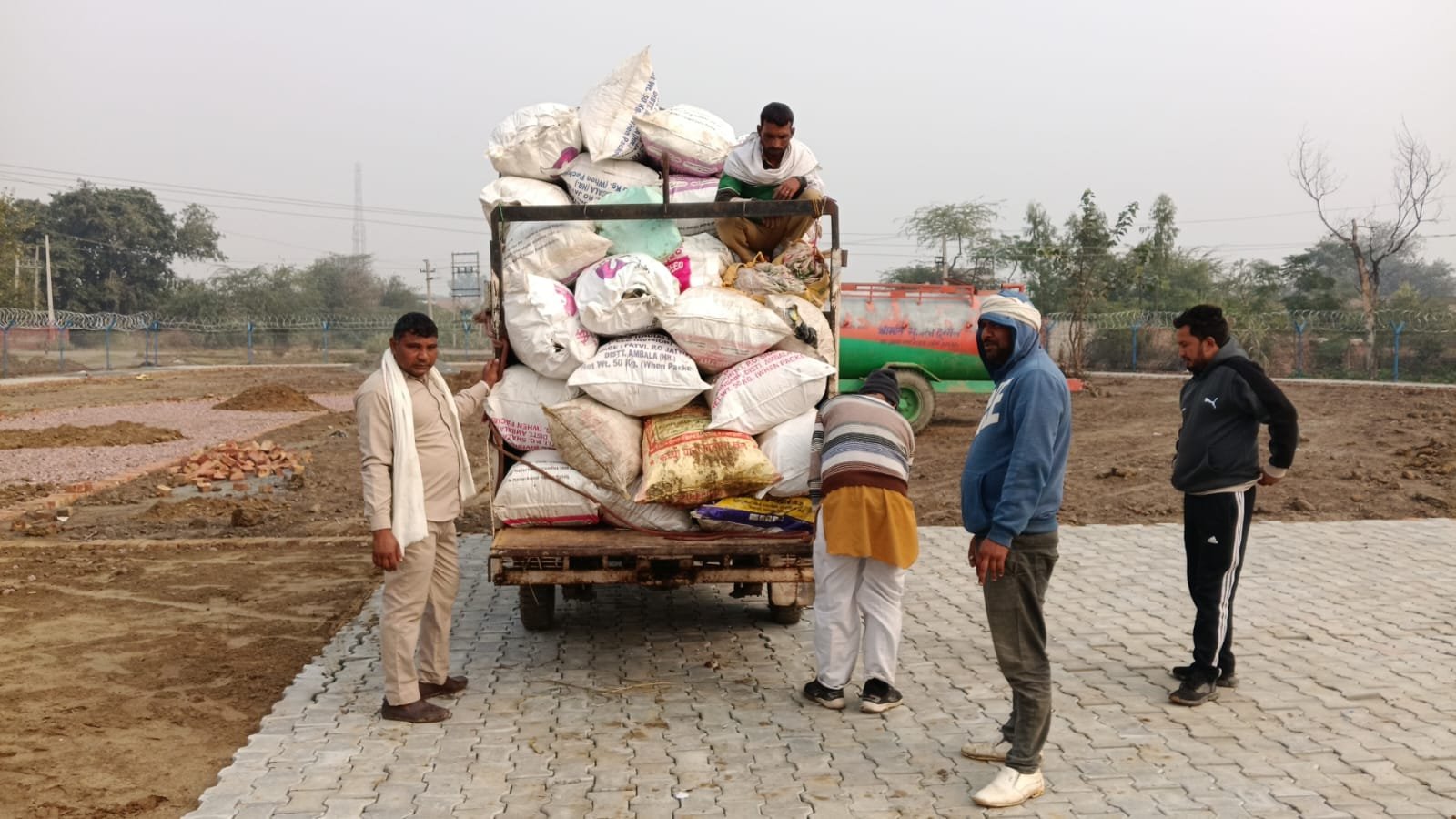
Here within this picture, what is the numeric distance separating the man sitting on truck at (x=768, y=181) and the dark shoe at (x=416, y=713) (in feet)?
9.35

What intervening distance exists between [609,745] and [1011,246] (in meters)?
41.7

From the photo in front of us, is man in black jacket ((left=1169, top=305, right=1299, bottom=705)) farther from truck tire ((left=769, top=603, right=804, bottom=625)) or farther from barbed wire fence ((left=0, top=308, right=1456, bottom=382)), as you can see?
barbed wire fence ((left=0, top=308, right=1456, bottom=382))

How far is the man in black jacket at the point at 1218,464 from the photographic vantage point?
16.1 ft

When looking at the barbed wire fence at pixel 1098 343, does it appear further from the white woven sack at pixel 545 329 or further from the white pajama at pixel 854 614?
the white pajama at pixel 854 614

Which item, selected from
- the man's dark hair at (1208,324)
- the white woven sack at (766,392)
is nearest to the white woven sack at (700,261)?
the white woven sack at (766,392)

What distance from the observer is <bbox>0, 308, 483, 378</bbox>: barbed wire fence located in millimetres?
36094

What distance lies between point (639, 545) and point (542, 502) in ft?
1.90

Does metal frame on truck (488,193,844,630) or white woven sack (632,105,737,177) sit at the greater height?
white woven sack (632,105,737,177)

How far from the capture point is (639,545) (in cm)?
527

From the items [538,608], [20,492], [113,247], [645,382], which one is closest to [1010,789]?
[645,382]

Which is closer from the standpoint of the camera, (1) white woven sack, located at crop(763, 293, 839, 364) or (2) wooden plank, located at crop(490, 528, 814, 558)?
(2) wooden plank, located at crop(490, 528, 814, 558)

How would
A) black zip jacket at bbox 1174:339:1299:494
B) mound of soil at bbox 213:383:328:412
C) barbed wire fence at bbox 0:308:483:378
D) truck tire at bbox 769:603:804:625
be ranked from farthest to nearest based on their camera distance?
1. barbed wire fence at bbox 0:308:483:378
2. mound of soil at bbox 213:383:328:412
3. truck tire at bbox 769:603:804:625
4. black zip jacket at bbox 1174:339:1299:494

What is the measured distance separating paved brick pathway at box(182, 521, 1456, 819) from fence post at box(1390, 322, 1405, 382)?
2134 cm

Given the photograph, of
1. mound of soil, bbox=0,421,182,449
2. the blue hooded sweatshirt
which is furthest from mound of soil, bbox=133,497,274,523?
the blue hooded sweatshirt
